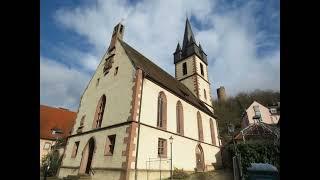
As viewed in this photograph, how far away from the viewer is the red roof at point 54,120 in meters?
33.6

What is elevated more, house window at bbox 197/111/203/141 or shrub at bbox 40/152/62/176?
house window at bbox 197/111/203/141

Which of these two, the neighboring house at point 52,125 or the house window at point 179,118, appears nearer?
the house window at point 179,118

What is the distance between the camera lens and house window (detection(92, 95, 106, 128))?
2028 centimetres

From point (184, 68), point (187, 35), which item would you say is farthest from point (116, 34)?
point (187, 35)

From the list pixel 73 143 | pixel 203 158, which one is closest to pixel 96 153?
pixel 73 143

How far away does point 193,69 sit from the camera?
1422 inches

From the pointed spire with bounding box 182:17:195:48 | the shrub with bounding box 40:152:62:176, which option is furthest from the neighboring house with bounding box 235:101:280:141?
the shrub with bounding box 40:152:62:176

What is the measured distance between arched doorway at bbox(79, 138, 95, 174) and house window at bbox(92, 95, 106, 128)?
148cm

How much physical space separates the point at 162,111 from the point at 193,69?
59.3 ft

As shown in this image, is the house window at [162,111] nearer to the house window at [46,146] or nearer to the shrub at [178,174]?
the shrub at [178,174]

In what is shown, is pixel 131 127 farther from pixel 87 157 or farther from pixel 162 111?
pixel 87 157

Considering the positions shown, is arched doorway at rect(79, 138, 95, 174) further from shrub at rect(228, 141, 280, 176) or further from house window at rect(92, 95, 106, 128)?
shrub at rect(228, 141, 280, 176)

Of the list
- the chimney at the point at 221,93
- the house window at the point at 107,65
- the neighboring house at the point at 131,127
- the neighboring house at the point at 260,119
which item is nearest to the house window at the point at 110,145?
the neighboring house at the point at 131,127
